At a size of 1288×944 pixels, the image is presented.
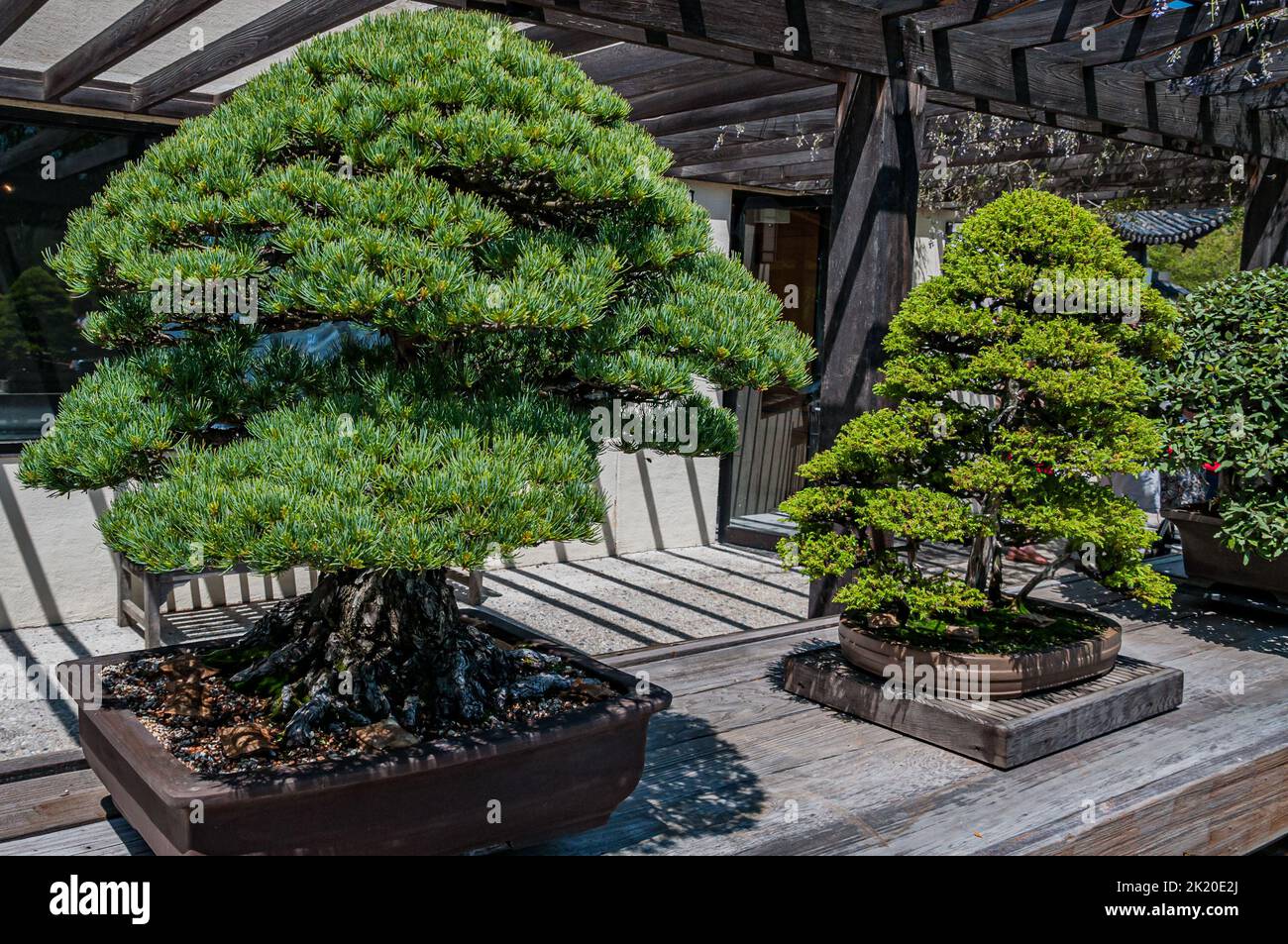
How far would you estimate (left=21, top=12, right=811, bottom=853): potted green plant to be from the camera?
5.02 ft

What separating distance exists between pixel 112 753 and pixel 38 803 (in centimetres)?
40

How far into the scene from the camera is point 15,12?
10.5ft

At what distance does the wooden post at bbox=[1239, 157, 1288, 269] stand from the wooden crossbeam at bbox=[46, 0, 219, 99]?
16.1 ft

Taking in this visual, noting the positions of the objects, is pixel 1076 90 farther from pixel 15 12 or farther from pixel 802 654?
pixel 15 12

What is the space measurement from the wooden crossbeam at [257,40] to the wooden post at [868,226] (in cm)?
155

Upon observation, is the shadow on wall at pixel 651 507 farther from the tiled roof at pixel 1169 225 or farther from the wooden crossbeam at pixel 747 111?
the tiled roof at pixel 1169 225

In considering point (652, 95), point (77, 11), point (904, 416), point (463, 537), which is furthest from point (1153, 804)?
point (77, 11)

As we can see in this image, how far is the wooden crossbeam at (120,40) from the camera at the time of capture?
3.19m

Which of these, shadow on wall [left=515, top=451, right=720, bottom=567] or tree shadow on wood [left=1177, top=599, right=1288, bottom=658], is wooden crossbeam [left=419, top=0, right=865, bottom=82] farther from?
shadow on wall [left=515, top=451, right=720, bottom=567]

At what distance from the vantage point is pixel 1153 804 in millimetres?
2291

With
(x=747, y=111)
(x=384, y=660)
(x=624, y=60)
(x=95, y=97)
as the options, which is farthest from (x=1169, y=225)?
(x=384, y=660)

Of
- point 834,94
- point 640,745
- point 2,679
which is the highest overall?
point 834,94
